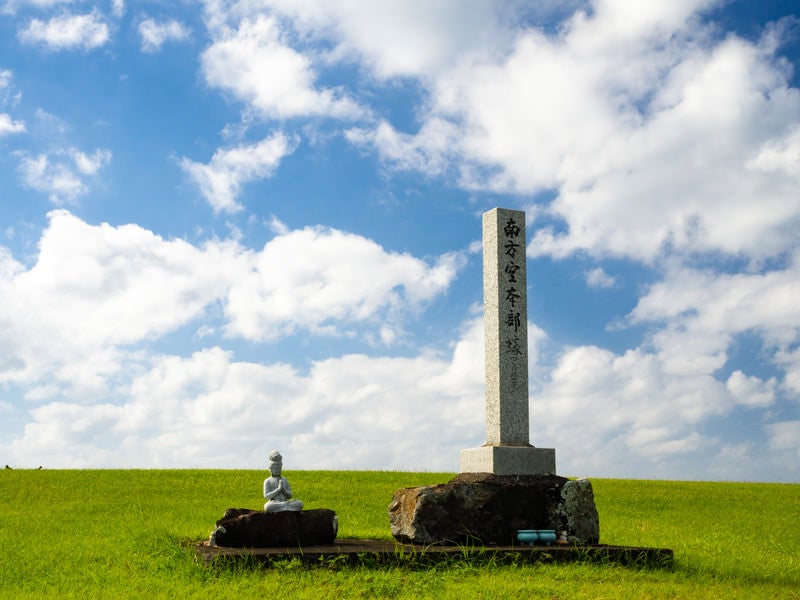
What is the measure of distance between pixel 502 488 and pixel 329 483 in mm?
11351

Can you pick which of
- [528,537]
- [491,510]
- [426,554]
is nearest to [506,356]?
[491,510]

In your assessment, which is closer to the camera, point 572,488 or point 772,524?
point 572,488

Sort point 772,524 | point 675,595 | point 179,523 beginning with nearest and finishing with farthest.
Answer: point 675,595 → point 179,523 → point 772,524

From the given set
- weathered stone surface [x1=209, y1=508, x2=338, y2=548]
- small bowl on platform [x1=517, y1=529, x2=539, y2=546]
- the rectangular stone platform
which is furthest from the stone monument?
weathered stone surface [x1=209, y1=508, x2=338, y2=548]

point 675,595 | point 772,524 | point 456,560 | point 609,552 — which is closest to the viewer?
point 675,595

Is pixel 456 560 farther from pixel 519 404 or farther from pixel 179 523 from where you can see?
pixel 179 523

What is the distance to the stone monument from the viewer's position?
12.1 metres

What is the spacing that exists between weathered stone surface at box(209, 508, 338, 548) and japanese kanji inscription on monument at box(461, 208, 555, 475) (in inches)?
123

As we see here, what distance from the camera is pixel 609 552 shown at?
11.7 metres

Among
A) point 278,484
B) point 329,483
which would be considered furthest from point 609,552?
point 329,483

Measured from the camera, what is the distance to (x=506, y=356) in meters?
13.4

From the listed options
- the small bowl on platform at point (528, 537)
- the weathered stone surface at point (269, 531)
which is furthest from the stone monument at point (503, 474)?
the weathered stone surface at point (269, 531)

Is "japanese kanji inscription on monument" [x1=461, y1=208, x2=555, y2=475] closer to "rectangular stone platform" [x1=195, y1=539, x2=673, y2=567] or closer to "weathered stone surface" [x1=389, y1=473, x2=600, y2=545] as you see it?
"weathered stone surface" [x1=389, y1=473, x2=600, y2=545]

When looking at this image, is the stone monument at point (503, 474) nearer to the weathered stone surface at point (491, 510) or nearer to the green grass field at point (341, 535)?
the weathered stone surface at point (491, 510)
